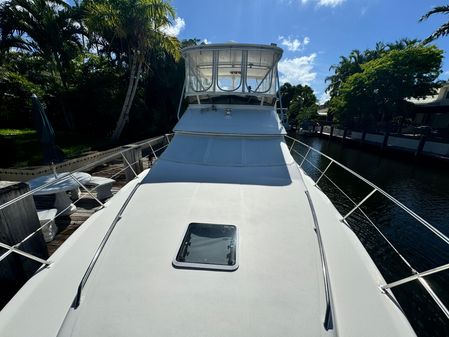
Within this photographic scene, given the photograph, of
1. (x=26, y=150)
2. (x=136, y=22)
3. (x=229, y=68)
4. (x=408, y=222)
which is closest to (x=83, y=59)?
(x=136, y=22)

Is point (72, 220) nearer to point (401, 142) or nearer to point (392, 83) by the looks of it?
point (401, 142)

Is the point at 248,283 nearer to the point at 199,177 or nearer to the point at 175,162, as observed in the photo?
the point at 199,177

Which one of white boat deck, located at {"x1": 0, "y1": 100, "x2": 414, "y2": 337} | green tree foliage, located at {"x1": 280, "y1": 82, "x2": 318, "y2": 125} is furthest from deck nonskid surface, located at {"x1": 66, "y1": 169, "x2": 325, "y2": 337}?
green tree foliage, located at {"x1": 280, "y1": 82, "x2": 318, "y2": 125}

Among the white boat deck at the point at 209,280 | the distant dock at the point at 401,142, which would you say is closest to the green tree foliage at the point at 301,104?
the distant dock at the point at 401,142

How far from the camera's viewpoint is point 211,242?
2271 millimetres

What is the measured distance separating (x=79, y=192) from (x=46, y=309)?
4783 millimetres

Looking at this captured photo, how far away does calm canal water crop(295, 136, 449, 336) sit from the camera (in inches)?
176

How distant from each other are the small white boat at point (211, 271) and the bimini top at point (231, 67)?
7.27 ft

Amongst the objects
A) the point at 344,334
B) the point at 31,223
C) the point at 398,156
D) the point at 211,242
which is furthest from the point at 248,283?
the point at 398,156

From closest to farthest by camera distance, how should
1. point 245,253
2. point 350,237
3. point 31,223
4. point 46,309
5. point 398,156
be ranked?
1. point 46,309
2. point 245,253
3. point 350,237
4. point 31,223
5. point 398,156

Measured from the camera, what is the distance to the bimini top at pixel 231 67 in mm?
4543

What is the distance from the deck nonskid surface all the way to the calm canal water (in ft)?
12.8

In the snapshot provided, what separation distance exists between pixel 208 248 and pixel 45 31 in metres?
17.0

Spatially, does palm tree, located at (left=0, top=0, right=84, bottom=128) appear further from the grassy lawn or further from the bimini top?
the bimini top
